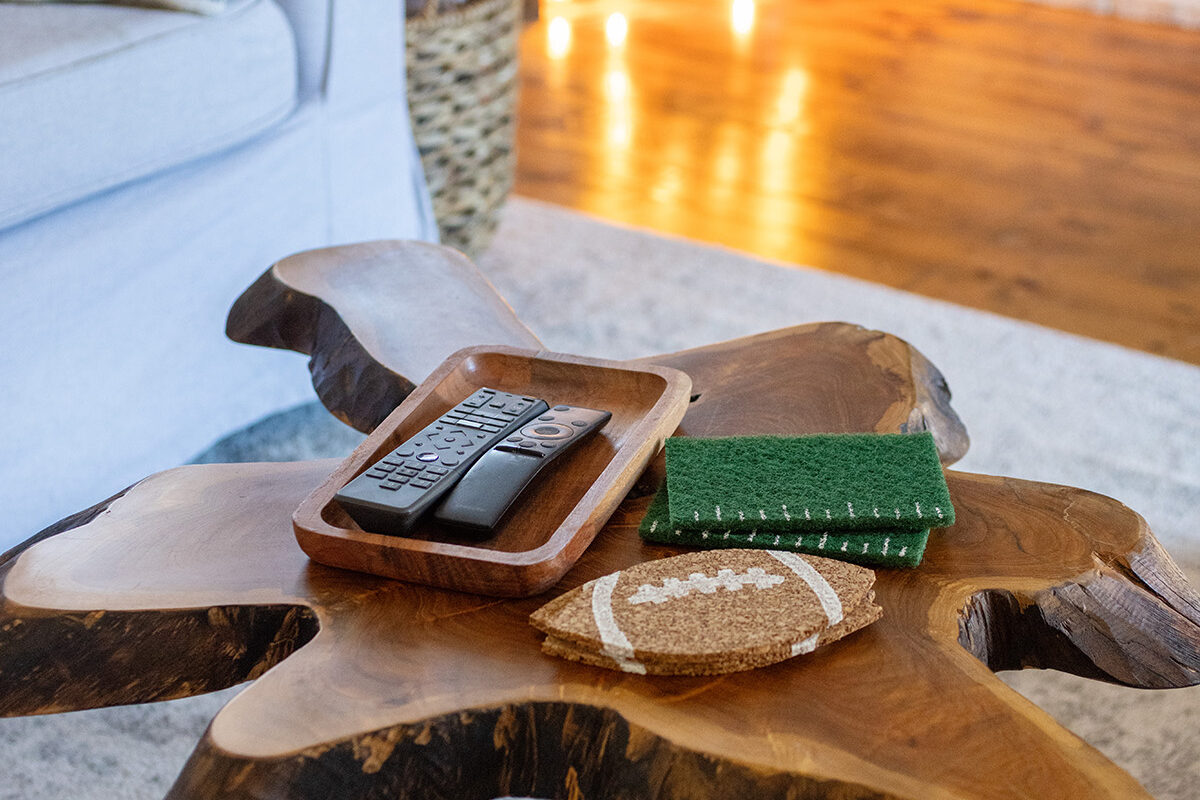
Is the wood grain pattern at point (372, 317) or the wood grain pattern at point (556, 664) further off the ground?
the wood grain pattern at point (372, 317)

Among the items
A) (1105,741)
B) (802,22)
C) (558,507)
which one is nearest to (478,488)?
(558,507)

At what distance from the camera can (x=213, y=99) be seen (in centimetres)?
120

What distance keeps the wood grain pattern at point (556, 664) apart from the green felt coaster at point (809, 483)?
31mm

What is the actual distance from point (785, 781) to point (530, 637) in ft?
0.48

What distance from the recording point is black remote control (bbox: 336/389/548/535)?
0.58 m

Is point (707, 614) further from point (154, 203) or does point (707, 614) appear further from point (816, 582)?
point (154, 203)

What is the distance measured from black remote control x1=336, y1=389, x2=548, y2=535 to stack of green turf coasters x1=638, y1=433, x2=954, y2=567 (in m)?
0.10

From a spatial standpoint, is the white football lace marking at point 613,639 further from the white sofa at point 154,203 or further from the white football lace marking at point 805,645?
the white sofa at point 154,203

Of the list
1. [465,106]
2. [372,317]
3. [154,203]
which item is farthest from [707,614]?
[465,106]

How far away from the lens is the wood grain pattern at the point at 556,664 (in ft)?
1.61

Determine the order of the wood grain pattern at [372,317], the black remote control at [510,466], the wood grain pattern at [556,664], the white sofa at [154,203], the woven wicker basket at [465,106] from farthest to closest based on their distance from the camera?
the woven wicker basket at [465,106] → the white sofa at [154,203] → the wood grain pattern at [372,317] → the black remote control at [510,466] → the wood grain pattern at [556,664]

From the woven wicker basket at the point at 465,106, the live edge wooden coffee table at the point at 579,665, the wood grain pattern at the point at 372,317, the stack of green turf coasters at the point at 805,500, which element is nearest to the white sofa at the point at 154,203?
the woven wicker basket at the point at 465,106

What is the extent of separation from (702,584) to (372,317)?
430mm

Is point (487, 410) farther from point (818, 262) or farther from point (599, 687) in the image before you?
point (818, 262)
